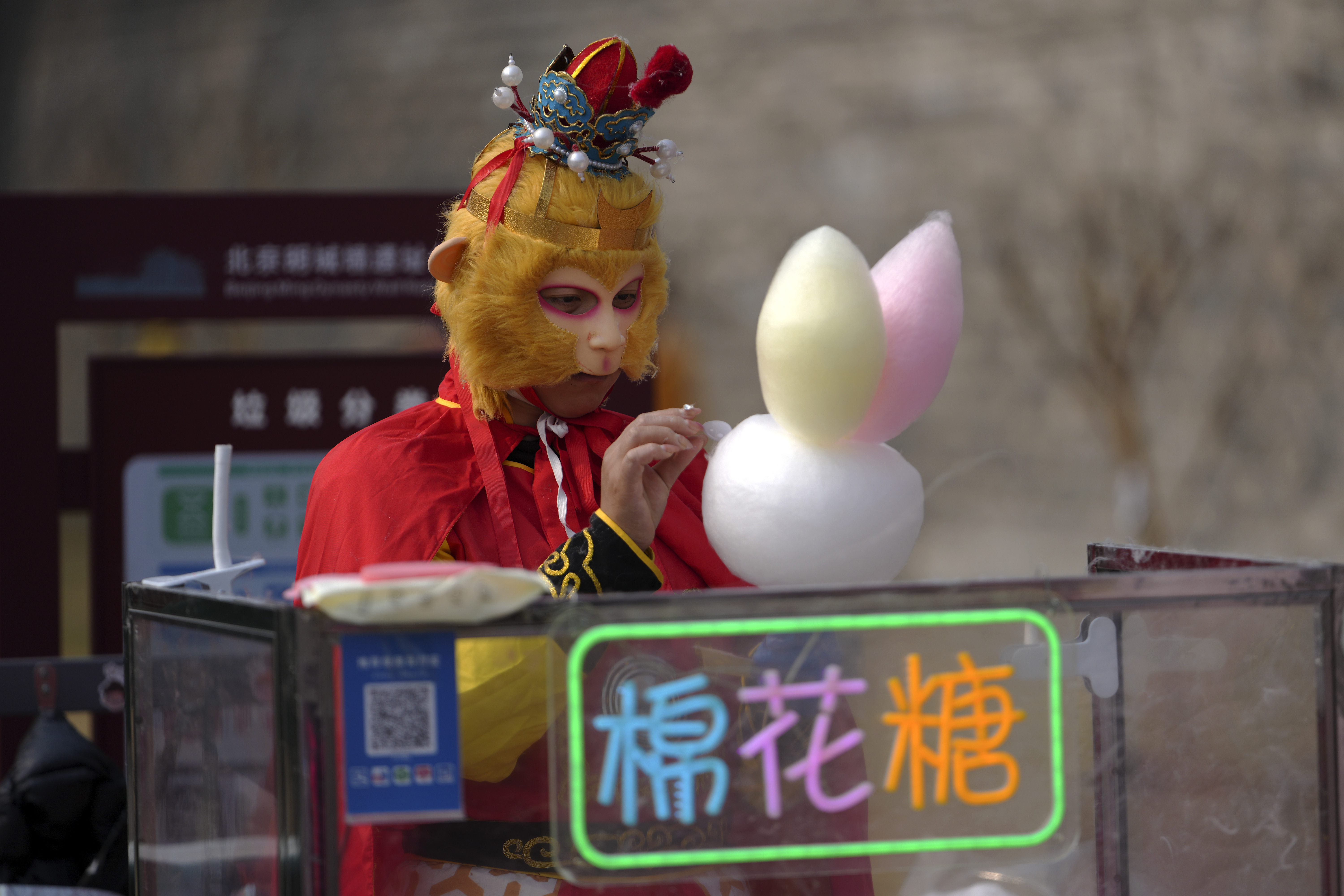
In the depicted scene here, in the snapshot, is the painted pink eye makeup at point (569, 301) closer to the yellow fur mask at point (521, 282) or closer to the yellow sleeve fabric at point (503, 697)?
the yellow fur mask at point (521, 282)

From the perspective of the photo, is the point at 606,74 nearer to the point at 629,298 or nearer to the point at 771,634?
the point at 629,298

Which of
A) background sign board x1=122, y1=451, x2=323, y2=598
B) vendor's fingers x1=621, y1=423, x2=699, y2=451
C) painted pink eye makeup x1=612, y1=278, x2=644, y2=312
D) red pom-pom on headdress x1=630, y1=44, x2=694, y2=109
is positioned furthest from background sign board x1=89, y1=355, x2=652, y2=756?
vendor's fingers x1=621, y1=423, x2=699, y2=451

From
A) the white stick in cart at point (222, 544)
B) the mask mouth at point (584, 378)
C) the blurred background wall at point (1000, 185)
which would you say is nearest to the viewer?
the white stick in cart at point (222, 544)

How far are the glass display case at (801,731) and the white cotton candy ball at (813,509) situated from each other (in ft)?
0.45

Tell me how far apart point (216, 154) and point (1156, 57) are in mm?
5091

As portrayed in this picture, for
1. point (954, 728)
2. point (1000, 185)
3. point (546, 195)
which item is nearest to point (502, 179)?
point (546, 195)

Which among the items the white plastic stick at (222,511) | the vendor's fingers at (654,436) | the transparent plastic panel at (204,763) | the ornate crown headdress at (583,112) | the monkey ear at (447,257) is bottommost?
the transparent plastic panel at (204,763)

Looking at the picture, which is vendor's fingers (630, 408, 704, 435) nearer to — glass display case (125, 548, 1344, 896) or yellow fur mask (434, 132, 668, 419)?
yellow fur mask (434, 132, 668, 419)

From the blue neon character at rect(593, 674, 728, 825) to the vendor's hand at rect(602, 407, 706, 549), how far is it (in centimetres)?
33

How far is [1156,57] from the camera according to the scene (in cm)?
589

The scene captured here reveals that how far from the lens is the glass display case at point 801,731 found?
2.95 feet

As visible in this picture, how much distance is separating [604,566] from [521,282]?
1.17 ft

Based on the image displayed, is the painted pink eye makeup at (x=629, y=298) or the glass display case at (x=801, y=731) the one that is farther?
the painted pink eye makeup at (x=629, y=298)

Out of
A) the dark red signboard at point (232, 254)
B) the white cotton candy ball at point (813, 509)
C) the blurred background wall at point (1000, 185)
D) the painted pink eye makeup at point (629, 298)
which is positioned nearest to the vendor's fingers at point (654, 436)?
the white cotton candy ball at point (813, 509)
